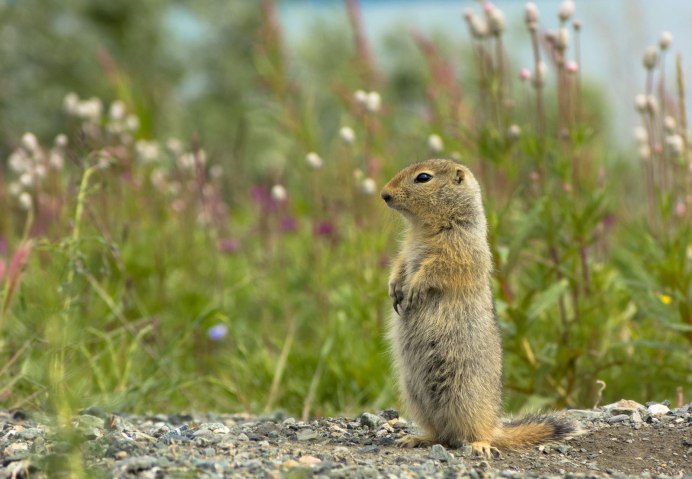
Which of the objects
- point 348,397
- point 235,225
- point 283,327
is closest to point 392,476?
point 348,397

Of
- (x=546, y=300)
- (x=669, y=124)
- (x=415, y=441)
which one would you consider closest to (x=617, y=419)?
(x=546, y=300)

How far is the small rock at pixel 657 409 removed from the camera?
4.49m

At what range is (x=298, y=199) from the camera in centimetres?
1055

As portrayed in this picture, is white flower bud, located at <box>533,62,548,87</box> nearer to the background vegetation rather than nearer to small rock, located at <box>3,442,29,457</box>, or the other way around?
the background vegetation

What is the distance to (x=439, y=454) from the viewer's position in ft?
12.5

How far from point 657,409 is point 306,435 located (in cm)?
171

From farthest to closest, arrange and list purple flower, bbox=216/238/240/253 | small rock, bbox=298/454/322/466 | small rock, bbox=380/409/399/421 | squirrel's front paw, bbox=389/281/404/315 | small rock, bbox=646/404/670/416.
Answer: purple flower, bbox=216/238/240/253 → small rock, bbox=380/409/399/421 → small rock, bbox=646/404/670/416 → squirrel's front paw, bbox=389/281/404/315 → small rock, bbox=298/454/322/466

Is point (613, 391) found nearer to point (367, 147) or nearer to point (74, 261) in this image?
point (367, 147)

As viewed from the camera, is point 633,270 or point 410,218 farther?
point 633,270

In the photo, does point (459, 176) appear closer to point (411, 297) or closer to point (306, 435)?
point (411, 297)

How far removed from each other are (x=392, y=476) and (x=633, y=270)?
3.21m

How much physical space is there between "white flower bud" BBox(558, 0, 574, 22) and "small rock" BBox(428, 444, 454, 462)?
9.69ft

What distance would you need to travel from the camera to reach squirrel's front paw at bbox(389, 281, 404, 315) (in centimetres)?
421

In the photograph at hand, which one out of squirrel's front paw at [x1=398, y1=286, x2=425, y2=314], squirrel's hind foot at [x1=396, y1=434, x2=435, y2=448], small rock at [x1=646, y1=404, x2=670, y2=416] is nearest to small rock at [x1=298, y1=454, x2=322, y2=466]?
squirrel's hind foot at [x1=396, y1=434, x2=435, y2=448]
